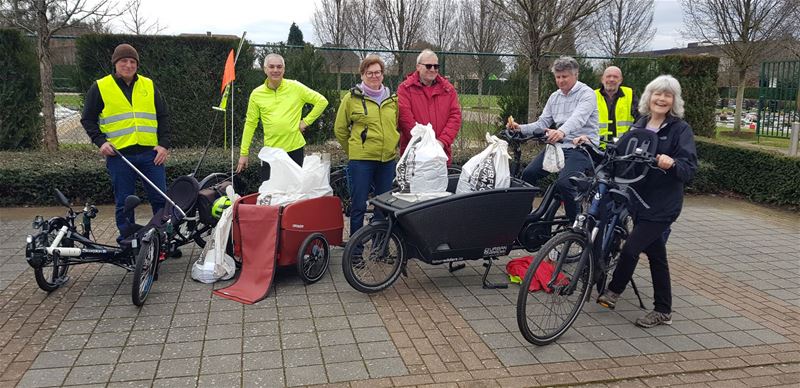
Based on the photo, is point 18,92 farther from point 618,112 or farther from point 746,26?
point 746,26

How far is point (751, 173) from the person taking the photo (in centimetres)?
917

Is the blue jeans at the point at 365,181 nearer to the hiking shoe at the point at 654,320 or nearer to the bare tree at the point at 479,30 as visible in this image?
the hiking shoe at the point at 654,320

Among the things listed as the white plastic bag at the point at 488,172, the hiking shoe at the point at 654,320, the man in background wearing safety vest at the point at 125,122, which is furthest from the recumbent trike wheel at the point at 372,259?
the man in background wearing safety vest at the point at 125,122

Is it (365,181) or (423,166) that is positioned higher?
(423,166)

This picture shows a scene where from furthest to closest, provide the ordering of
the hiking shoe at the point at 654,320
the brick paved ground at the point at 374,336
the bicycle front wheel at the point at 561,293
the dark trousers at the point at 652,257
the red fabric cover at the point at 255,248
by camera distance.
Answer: the red fabric cover at the point at 255,248, the hiking shoe at the point at 654,320, the dark trousers at the point at 652,257, the bicycle front wheel at the point at 561,293, the brick paved ground at the point at 374,336

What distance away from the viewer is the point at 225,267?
5.09m

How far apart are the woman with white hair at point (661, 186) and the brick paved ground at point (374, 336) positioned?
0.34 m

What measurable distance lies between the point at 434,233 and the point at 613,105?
3.17 metres

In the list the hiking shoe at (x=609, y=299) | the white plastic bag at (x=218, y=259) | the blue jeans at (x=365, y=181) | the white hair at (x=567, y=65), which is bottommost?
the hiking shoe at (x=609, y=299)

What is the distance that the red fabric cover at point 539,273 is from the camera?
4035mm

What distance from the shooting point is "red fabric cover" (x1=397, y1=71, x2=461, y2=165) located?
18.0 ft

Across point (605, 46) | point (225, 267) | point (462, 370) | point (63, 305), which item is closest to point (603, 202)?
point (462, 370)

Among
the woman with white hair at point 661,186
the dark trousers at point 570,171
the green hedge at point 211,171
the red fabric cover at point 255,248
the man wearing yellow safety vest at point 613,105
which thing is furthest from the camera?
the green hedge at point 211,171

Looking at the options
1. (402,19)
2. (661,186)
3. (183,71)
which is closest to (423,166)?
(661,186)
